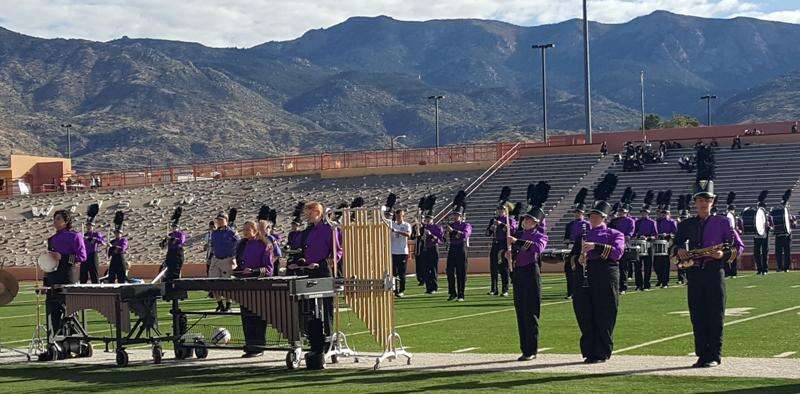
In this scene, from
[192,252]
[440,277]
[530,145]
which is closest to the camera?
[440,277]

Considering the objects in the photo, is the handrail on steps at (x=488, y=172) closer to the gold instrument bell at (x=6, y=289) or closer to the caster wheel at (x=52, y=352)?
the gold instrument bell at (x=6, y=289)

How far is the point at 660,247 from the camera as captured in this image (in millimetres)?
27062

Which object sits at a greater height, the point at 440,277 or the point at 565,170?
the point at 565,170

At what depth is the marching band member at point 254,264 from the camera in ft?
51.1

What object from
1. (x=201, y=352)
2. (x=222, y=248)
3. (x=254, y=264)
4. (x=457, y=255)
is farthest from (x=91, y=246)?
(x=201, y=352)

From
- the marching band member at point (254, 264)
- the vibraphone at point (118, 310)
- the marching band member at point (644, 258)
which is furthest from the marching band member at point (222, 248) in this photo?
the marching band member at point (644, 258)

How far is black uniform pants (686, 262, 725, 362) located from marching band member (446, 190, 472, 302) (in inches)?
486

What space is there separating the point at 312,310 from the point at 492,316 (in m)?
6.72

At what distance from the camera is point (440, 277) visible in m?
38.0

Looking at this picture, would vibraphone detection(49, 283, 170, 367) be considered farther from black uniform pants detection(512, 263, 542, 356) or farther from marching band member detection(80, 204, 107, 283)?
marching band member detection(80, 204, 107, 283)

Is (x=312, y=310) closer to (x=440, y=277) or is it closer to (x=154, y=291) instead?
(x=154, y=291)

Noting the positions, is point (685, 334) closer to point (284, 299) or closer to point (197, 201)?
point (284, 299)

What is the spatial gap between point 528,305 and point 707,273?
197 cm

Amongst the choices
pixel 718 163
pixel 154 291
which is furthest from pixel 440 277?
pixel 154 291
